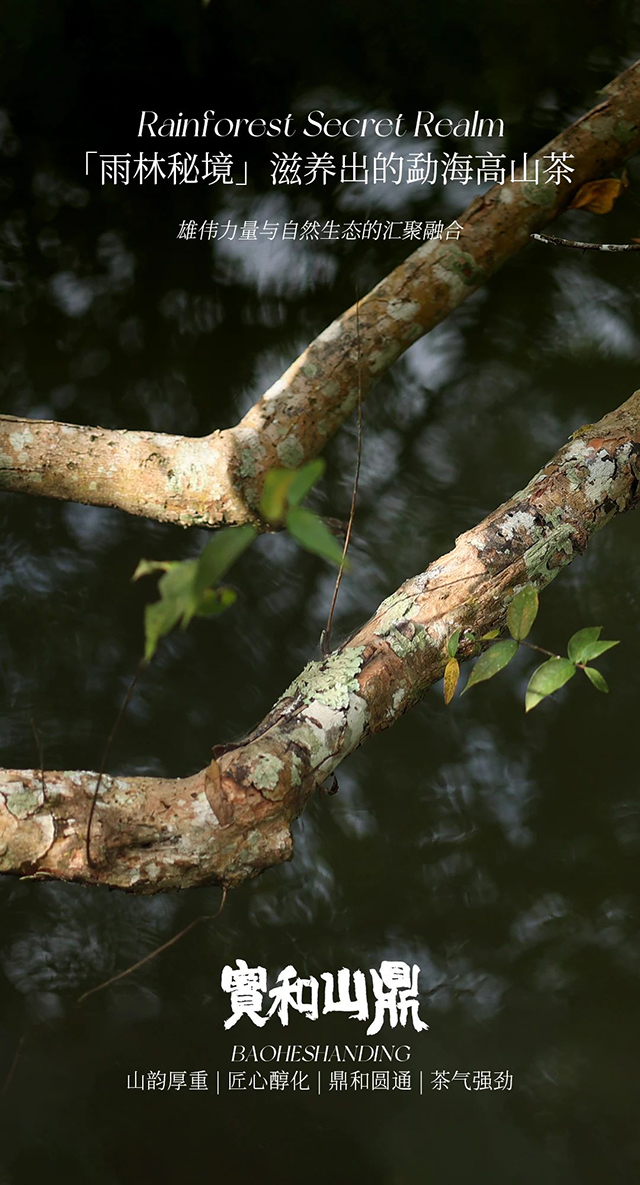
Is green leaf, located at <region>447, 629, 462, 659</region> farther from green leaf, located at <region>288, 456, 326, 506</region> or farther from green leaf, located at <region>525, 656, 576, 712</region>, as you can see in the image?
green leaf, located at <region>288, 456, 326, 506</region>

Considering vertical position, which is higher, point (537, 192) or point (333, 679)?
point (537, 192)

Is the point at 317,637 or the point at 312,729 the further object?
the point at 317,637

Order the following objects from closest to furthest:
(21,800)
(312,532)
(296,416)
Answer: (312,532), (21,800), (296,416)

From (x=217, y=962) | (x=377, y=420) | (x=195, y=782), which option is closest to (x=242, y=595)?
(x=377, y=420)

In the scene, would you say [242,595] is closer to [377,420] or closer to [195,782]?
[377,420]

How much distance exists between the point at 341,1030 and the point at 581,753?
0.69 meters

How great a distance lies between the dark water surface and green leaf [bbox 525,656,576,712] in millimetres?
803

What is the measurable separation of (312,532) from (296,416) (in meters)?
0.94

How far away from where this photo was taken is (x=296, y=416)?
146cm

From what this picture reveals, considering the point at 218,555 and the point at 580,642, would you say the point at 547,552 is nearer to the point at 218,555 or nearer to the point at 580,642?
the point at 580,642

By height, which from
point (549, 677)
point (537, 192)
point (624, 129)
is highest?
point (624, 129)

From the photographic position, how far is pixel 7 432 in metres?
1.48

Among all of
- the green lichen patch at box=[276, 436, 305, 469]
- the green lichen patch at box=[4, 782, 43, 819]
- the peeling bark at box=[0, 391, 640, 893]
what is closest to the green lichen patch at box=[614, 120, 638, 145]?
the peeling bark at box=[0, 391, 640, 893]

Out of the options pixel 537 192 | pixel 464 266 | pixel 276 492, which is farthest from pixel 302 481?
pixel 537 192
